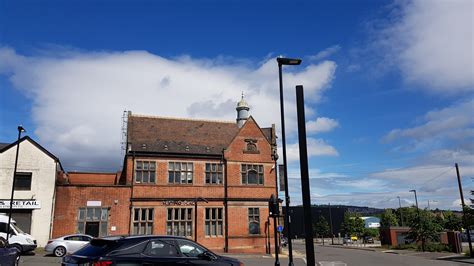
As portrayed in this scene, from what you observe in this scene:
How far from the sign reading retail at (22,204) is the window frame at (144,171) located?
7410mm

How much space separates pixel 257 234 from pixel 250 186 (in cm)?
423

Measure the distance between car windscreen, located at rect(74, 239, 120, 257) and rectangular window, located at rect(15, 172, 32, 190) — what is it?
2464cm

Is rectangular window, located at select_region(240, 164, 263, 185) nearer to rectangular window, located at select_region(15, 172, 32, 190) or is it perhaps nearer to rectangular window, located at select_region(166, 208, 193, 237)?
rectangular window, located at select_region(166, 208, 193, 237)

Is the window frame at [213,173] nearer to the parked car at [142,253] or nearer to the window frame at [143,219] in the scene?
the window frame at [143,219]

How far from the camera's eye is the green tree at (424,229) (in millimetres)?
44562

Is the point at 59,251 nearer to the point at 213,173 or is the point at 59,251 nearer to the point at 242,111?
the point at 213,173

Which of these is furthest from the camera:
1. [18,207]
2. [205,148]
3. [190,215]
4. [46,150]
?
[205,148]

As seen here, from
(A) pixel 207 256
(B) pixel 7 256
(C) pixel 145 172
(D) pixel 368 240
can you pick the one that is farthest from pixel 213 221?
(D) pixel 368 240

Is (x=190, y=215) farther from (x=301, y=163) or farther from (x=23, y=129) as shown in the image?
(x=301, y=163)

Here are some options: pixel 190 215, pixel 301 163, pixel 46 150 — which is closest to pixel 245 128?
pixel 190 215

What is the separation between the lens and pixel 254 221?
33.4 metres

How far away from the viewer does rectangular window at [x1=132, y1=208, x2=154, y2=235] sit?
100 feet

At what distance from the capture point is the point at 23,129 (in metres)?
24.0

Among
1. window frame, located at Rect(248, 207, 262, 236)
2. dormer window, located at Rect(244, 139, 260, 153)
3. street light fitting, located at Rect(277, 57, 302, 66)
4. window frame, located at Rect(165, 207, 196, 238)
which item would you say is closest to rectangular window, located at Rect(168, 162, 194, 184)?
window frame, located at Rect(165, 207, 196, 238)
